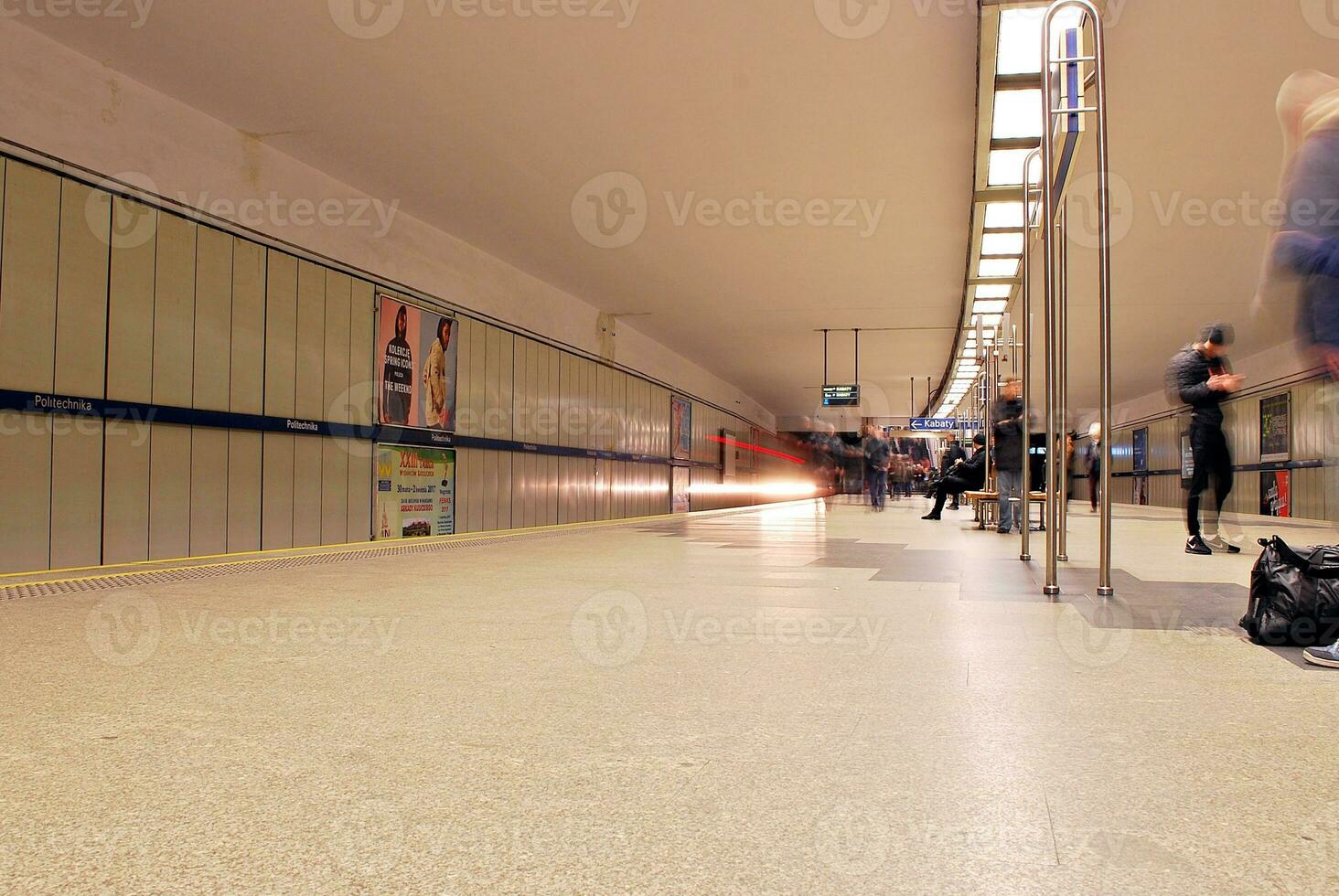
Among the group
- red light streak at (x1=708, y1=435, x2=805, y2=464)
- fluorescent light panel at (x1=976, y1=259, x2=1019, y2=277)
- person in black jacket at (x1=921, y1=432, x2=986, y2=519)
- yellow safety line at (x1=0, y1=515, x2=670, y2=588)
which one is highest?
fluorescent light panel at (x1=976, y1=259, x2=1019, y2=277)

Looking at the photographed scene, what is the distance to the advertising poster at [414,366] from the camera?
29.9ft

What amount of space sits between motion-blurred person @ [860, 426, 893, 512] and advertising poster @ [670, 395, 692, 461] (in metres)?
4.21

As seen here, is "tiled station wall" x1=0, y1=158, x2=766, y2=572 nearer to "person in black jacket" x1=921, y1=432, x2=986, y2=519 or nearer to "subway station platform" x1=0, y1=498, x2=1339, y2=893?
"subway station platform" x1=0, y1=498, x2=1339, y2=893

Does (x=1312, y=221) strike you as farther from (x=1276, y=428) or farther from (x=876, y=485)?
(x=1276, y=428)

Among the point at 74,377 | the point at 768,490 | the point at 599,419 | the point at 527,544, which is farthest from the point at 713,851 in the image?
the point at 768,490

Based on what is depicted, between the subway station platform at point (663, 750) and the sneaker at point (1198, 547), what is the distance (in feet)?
9.87

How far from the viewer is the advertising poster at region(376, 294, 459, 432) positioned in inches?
358

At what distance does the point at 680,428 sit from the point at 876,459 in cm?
475

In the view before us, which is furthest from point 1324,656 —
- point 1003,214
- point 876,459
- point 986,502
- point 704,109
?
point 876,459

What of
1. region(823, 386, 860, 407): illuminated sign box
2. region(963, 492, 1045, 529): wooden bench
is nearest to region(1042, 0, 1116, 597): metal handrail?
region(963, 492, 1045, 529): wooden bench

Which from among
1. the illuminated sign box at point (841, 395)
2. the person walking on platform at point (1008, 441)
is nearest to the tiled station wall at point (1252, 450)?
the person walking on platform at point (1008, 441)

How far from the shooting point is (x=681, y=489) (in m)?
20.1

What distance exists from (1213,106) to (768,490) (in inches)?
1050

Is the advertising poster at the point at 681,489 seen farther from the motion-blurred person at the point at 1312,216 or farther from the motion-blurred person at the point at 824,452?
the motion-blurred person at the point at 824,452
